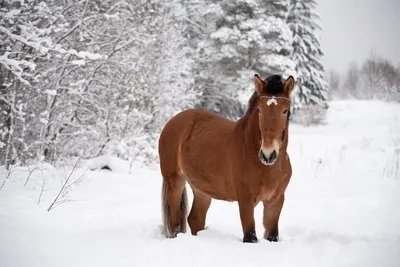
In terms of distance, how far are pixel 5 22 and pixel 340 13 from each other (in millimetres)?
7091

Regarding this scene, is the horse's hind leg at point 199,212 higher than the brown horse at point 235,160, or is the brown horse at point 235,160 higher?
the brown horse at point 235,160

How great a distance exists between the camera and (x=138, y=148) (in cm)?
972

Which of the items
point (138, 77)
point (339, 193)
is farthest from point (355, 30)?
point (138, 77)

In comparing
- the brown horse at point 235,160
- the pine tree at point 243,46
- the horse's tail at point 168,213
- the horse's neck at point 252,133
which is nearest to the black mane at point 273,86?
the brown horse at point 235,160

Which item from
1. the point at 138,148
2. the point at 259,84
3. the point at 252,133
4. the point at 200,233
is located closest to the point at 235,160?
the point at 252,133

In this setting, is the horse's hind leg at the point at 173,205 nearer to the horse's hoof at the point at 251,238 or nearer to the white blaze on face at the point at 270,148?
the horse's hoof at the point at 251,238

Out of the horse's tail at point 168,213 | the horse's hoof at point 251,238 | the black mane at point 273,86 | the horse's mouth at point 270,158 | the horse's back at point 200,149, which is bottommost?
the horse's tail at point 168,213

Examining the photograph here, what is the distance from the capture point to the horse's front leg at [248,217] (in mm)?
3016

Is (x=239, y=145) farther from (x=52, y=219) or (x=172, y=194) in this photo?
(x=52, y=219)

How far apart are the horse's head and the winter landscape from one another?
0.79 m

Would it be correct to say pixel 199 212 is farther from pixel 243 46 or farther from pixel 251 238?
pixel 243 46

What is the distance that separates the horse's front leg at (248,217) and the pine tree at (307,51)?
1851 cm

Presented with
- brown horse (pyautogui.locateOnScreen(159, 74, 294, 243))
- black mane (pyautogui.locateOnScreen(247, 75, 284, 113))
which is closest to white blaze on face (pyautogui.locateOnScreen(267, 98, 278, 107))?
brown horse (pyautogui.locateOnScreen(159, 74, 294, 243))

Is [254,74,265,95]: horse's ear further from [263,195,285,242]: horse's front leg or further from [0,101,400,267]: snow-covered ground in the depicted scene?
[0,101,400,267]: snow-covered ground
